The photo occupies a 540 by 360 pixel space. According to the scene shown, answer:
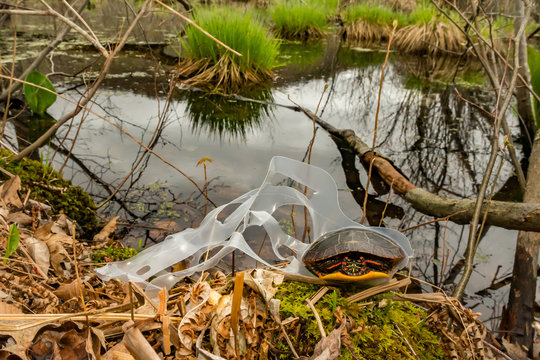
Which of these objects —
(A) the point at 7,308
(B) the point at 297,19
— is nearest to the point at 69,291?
(A) the point at 7,308

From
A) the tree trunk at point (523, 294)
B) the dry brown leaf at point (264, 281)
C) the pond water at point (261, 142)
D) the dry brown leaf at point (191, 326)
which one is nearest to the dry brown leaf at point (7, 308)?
the dry brown leaf at point (191, 326)

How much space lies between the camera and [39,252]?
164 cm

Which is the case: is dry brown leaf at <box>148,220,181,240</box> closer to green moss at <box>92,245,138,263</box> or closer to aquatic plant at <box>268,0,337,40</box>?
green moss at <box>92,245,138,263</box>

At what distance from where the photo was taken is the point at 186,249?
1354mm

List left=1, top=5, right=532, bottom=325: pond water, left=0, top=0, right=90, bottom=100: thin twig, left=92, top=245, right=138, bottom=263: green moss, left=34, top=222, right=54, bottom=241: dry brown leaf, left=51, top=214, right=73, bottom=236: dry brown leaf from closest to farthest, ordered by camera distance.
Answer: left=34, top=222, right=54, bottom=241: dry brown leaf → left=92, top=245, right=138, bottom=263: green moss → left=51, top=214, right=73, bottom=236: dry brown leaf → left=1, top=5, right=532, bottom=325: pond water → left=0, top=0, right=90, bottom=100: thin twig

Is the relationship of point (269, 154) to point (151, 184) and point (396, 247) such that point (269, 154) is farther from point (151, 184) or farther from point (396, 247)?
point (396, 247)

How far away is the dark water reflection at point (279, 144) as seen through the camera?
9.32 ft

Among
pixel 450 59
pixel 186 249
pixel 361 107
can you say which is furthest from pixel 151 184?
pixel 450 59

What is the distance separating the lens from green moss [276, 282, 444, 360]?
3.45 ft

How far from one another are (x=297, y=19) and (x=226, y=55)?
5.92 meters

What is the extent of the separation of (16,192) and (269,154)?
92.6 inches

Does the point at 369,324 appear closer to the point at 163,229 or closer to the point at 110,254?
the point at 110,254

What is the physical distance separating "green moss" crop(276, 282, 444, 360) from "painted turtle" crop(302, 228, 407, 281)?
0.23 feet

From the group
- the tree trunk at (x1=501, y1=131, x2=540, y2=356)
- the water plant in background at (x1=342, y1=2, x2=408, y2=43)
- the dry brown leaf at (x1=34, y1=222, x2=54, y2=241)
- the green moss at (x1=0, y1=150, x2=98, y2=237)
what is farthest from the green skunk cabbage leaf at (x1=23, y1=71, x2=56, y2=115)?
the water plant in background at (x1=342, y1=2, x2=408, y2=43)
